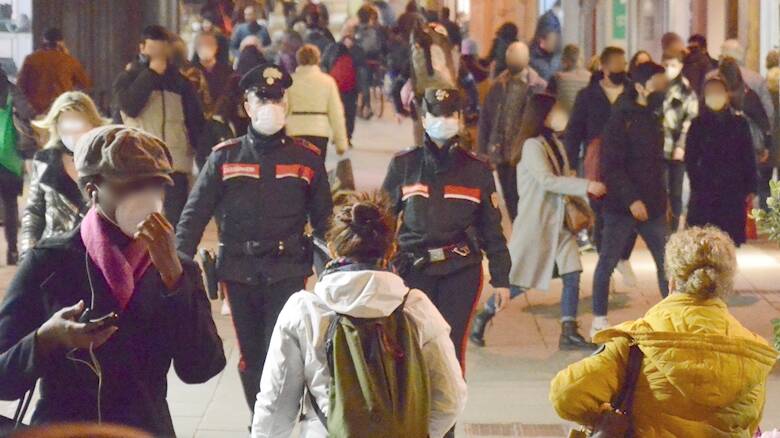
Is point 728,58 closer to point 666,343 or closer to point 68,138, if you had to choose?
point 68,138

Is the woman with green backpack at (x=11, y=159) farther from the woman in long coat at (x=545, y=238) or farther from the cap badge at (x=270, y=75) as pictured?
the cap badge at (x=270, y=75)

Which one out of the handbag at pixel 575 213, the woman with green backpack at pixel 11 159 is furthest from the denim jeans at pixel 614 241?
the woman with green backpack at pixel 11 159

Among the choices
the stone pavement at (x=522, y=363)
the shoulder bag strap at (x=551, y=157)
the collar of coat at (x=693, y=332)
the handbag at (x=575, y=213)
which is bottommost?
the stone pavement at (x=522, y=363)

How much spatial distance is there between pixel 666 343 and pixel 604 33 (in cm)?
2642

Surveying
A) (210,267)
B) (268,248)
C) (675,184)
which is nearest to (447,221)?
(268,248)

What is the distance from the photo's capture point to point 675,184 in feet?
48.6

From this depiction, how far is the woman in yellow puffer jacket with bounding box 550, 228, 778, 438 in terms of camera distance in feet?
16.1

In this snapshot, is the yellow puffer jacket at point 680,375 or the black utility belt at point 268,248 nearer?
the yellow puffer jacket at point 680,375

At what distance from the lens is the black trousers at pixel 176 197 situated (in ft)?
41.3

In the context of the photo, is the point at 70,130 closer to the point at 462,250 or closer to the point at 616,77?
the point at 462,250

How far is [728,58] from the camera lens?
48.0 ft

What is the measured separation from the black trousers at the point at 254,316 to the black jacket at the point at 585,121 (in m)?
6.14

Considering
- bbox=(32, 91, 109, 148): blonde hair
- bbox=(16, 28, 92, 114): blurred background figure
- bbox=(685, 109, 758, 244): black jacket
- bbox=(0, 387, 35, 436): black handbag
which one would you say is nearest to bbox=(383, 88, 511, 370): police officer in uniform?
bbox=(32, 91, 109, 148): blonde hair

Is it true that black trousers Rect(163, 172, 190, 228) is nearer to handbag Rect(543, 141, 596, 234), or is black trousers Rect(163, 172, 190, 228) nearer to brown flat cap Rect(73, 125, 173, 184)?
handbag Rect(543, 141, 596, 234)
